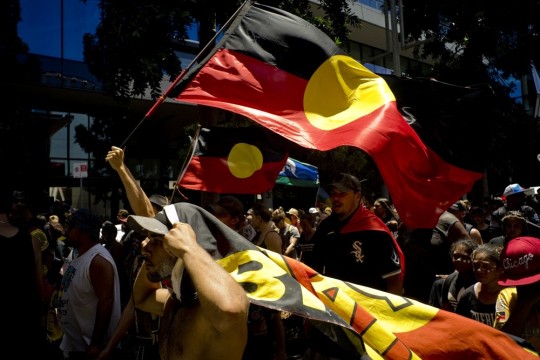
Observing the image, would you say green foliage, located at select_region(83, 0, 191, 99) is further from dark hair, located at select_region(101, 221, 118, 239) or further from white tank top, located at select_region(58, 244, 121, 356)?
white tank top, located at select_region(58, 244, 121, 356)

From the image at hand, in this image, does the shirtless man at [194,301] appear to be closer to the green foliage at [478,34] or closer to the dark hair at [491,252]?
the dark hair at [491,252]

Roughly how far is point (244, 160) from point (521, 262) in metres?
3.67

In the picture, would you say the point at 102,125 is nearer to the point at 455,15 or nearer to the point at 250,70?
the point at 455,15

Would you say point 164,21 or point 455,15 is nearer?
point 164,21

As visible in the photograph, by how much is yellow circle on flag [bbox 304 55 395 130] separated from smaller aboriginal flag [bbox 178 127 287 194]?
1.48 meters

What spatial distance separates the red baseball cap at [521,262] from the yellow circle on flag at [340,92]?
5.57ft

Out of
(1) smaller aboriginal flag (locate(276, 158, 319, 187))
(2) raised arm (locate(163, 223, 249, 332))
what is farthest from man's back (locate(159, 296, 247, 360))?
(1) smaller aboriginal flag (locate(276, 158, 319, 187))

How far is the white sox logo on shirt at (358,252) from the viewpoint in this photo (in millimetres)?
4352

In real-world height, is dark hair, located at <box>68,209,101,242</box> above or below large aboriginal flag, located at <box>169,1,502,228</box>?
below

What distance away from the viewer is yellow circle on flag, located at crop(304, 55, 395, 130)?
463 centimetres

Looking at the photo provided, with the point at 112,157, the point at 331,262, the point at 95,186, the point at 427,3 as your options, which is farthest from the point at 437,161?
the point at 95,186

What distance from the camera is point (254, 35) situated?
479 cm

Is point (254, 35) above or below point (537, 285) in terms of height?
above

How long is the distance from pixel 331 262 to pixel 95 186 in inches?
691
